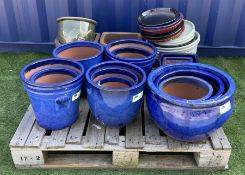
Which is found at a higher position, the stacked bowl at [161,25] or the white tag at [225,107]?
the stacked bowl at [161,25]

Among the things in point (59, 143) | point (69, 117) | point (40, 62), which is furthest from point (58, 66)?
point (59, 143)

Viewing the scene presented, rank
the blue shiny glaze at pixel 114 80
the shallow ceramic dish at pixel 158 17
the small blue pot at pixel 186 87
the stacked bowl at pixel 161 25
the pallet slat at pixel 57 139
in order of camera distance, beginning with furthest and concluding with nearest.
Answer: the shallow ceramic dish at pixel 158 17, the stacked bowl at pixel 161 25, the blue shiny glaze at pixel 114 80, the small blue pot at pixel 186 87, the pallet slat at pixel 57 139

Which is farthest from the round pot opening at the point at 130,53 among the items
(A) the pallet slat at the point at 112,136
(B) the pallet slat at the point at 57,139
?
(B) the pallet slat at the point at 57,139

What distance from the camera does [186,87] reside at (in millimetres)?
2988

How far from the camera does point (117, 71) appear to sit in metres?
2.98

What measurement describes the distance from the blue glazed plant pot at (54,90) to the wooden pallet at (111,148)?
5.2 inches

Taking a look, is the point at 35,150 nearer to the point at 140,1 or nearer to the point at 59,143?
the point at 59,143

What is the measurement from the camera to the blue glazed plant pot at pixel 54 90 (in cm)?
259

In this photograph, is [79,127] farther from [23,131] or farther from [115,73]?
[115,73]

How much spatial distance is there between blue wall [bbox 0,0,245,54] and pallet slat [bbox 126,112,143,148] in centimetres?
195

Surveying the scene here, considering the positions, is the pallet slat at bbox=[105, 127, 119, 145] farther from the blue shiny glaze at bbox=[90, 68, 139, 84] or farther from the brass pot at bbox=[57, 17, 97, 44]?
the brass pot at bbox=[57, 17, 97, 44]

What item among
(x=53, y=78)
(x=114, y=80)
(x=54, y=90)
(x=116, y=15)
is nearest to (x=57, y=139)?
(x=54, y=90)

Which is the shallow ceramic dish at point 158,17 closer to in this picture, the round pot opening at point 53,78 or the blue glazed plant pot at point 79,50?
the blue glazed plant pot at point 79,50

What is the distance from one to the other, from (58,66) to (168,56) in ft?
4.18
